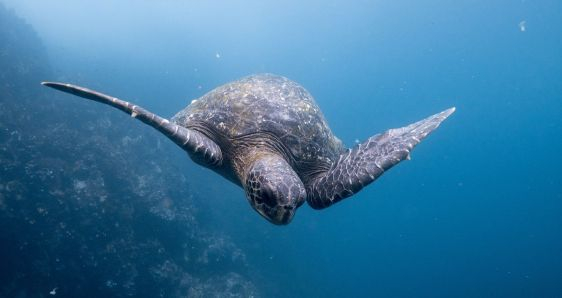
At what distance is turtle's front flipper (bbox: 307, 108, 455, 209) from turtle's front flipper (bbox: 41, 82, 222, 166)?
1.57 meters

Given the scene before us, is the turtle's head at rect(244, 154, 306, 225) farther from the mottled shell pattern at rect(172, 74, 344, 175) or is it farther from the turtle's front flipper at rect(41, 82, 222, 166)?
the mottled shell pattern at rect(172, 74, 344, 175)

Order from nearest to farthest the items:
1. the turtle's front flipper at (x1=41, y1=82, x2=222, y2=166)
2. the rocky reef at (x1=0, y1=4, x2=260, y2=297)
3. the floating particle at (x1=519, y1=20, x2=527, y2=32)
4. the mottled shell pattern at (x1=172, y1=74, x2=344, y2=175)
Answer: the turtle's front flipper at (x1=41, y1=82, x2=222, y2=166)
the mottled shell pattern at (x1=172, y1=74, x2=344, y2=175)
the rocky reef at (x1=0, y1=4, x2=260, y2=297)
the floating particle at (x1=519, y1=20, x2=527, y2=32)

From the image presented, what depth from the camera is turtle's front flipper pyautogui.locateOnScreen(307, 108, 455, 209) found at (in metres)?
4.21

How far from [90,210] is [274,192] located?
11.2 meters

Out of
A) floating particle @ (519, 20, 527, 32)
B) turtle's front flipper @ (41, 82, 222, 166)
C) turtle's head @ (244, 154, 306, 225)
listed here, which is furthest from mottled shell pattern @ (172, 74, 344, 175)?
floating particle @ (519, 20, 527, 32)

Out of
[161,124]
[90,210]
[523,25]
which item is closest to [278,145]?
[161,124]

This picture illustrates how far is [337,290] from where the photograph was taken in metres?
29.0

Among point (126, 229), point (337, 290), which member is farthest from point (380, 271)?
point (126, 229)

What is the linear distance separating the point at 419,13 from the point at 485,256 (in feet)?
170

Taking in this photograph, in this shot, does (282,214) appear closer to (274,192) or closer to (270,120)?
(274,192)

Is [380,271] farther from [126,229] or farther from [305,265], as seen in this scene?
[126,229]

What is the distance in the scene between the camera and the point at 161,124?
3.76 meters

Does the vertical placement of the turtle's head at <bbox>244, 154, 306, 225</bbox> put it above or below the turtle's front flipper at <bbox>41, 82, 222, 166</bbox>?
below

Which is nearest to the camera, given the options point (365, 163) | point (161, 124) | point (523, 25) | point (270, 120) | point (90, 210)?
point (161, 124)
